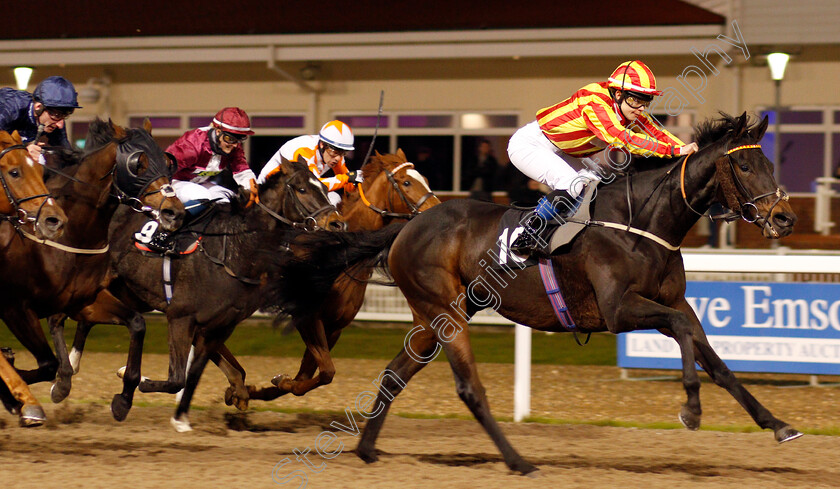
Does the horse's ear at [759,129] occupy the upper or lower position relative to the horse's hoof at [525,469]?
upper

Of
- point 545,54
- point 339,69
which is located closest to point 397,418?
point 545,54

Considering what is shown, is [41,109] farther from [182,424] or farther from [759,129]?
[759,129]

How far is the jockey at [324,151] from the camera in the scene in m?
5.76

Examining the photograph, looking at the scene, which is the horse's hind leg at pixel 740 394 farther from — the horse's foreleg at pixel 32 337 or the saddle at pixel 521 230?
the horse's foreleg at pixel 32 337

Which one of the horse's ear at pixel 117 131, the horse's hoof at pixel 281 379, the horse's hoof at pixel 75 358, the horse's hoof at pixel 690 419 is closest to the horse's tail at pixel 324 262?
the horse's hoof at pixel 281 379

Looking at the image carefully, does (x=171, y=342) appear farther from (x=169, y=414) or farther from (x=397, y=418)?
(x=397, y=418)

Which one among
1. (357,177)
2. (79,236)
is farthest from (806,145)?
(79,236)

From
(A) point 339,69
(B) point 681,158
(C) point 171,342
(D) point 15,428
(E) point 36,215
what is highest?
Answer: (A) point 339,69

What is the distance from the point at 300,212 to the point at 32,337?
152 cm

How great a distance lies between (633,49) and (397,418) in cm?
657

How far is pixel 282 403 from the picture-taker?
6.43 m

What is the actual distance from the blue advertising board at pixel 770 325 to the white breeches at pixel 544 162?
7.32 ft

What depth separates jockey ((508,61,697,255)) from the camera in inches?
174

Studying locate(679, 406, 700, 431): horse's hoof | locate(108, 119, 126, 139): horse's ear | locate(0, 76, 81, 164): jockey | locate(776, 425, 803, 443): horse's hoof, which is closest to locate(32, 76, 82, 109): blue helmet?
locate(0, 76, 81, 164): jockey
